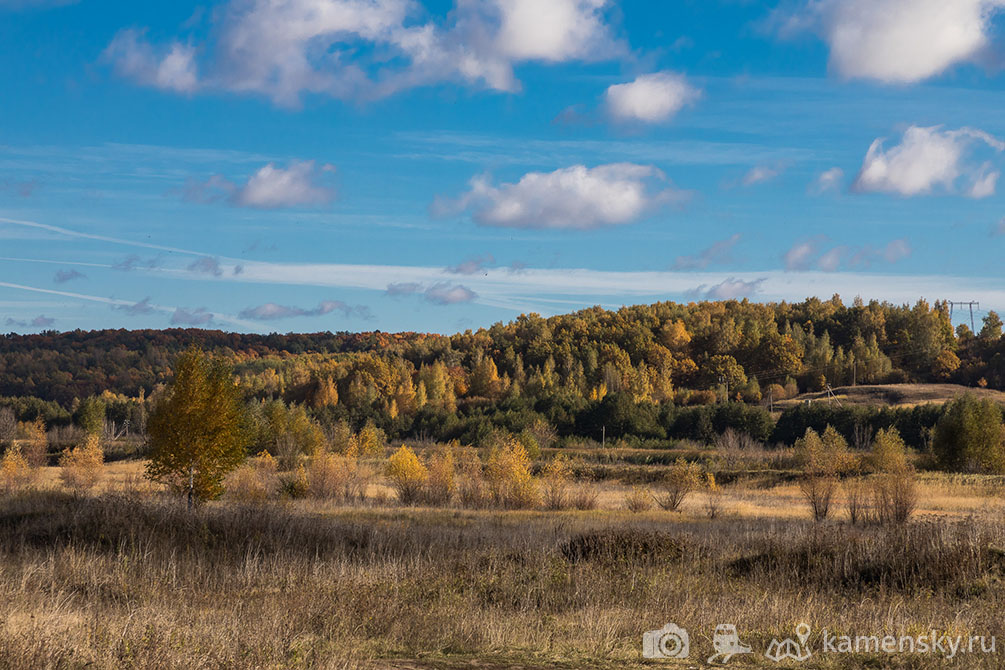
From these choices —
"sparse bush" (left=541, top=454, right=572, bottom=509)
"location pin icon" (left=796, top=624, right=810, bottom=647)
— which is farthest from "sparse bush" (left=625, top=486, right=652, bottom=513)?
"location pin icon" (left=796, top=624, right=810, bottom=647)

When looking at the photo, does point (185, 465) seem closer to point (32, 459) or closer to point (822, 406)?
point (32, 459)

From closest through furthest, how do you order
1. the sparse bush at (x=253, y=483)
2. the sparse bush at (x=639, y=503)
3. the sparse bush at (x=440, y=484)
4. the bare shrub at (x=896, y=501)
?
the bare shrub at (x=896, y=501)
the sparse bush at (x=253, y=483)
the sparse bush at (x=639, y=503)
the sparse bush at (x=440, y=484)

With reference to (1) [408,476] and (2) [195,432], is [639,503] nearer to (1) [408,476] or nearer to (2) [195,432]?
(1) [408,476]

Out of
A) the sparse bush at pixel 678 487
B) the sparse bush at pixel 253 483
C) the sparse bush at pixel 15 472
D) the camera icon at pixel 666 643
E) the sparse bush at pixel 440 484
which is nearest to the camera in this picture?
the camera icon at pixel 666 643

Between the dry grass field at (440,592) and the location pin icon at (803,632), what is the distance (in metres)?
0.12

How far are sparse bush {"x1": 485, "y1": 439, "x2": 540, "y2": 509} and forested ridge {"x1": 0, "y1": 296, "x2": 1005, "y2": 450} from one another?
198 feet

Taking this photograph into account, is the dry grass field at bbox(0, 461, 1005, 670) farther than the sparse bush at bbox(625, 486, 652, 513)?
No

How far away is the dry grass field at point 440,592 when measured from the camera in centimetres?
857

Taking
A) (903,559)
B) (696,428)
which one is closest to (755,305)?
(696,428)

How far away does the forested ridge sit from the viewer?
390 ft

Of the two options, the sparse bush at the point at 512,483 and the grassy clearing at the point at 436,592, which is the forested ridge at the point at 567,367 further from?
the grassy clearing at the point at 436,592

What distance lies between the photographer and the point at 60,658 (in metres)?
7.23

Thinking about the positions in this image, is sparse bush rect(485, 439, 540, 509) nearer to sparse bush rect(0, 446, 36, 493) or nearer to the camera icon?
sparse bush rect(0, 446, 36, 493)

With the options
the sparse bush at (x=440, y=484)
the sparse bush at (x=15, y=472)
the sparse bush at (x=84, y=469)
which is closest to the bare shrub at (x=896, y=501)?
the sparse bush at (x=440, y=484)
